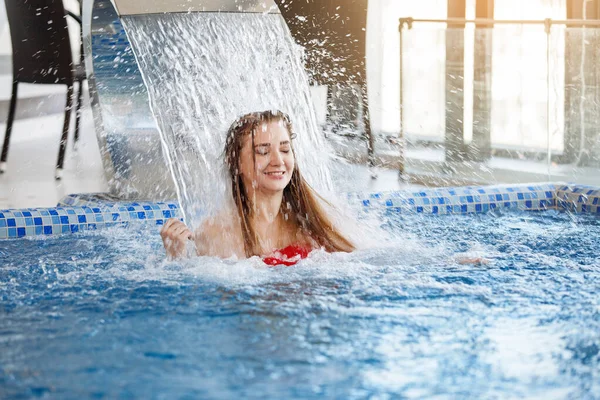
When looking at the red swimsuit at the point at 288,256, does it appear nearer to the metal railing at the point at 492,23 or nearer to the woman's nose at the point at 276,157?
the woman's nose at the point at 276,157

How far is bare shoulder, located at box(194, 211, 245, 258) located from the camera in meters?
3.02

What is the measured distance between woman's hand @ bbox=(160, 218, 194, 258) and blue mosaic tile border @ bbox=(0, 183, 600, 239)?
4.59 feet

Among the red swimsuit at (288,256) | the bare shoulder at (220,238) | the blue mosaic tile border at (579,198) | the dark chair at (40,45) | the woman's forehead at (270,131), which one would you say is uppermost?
the dark chair at (40,45)

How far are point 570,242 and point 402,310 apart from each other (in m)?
1.47

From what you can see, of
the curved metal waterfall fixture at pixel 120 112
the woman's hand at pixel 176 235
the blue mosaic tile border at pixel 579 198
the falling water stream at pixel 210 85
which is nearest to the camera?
the woman's hand at pixel 176 235

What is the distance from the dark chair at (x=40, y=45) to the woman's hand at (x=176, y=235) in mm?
3630

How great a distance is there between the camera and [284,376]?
77.7 inches

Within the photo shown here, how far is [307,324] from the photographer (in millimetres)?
2383

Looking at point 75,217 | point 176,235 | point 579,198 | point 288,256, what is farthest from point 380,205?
point 176,235

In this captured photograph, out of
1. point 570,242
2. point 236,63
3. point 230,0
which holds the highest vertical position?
point 230,0

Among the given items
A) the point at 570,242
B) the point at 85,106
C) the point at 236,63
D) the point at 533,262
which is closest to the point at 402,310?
the point at 533,262

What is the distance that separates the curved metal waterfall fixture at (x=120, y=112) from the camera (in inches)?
202

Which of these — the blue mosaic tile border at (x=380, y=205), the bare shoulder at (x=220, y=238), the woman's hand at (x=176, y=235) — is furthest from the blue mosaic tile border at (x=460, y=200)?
the woman's hand at (x=176, y=235)

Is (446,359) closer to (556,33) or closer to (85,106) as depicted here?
(556,33)
